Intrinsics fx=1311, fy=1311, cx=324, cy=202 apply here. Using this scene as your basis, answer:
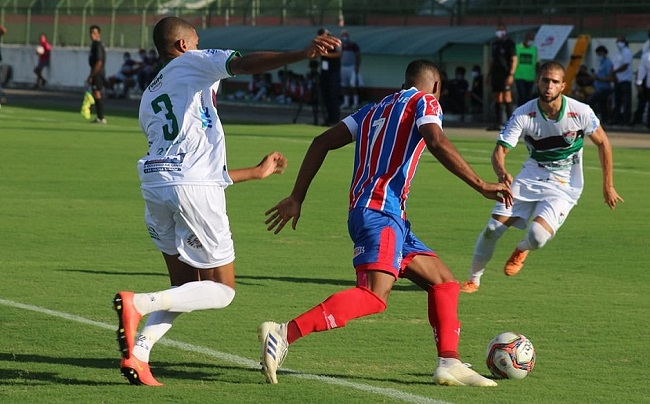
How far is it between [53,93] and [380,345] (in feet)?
154

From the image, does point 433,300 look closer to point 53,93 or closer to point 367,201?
point 367,201

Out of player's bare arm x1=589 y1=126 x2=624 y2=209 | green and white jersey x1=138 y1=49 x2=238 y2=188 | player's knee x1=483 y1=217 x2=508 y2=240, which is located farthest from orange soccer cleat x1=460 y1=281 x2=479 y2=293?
green and white jersey x1=138 y1=49 x2=238 y2=188

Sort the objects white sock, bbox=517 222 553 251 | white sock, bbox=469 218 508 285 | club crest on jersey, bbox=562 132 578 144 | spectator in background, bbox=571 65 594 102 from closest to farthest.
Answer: white sock, bbox=469 218 508 285 → white sock, bbox=517 222 553 251 → club crest on jersey, bbox=562 132 578 144 → spectator in background, bbox=571 65 594 102

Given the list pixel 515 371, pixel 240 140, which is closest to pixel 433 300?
pixel 515 371

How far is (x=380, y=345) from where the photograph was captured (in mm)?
8422

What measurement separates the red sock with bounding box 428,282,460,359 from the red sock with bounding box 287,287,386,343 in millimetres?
534

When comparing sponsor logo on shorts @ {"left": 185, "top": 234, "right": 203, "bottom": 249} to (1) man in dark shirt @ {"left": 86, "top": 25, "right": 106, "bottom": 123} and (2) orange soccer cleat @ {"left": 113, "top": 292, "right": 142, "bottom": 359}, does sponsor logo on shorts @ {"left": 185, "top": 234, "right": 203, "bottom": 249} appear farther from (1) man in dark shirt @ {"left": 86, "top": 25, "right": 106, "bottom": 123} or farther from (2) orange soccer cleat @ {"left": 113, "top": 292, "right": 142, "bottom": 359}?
(1) man in dark shirt @ {"left": 86, "top": 25, "right": 106, "bottom": 123}

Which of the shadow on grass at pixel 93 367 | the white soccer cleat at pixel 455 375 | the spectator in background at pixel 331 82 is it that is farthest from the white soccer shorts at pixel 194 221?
the spectator in background at pixel 331 82

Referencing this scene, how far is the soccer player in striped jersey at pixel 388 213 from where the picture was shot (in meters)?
7.00

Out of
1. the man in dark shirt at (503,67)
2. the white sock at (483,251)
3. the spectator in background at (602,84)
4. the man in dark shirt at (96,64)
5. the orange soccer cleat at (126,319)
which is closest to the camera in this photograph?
the orange soccer cleat at (126,319)

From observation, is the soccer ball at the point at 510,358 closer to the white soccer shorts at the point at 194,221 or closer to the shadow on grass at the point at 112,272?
the white soccer shorts at the point at 194,221

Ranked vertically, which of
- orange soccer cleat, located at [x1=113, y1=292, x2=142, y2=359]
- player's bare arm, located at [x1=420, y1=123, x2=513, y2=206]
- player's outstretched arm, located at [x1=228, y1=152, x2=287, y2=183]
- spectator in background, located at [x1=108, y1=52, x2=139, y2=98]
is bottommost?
spectator in background, located at [x1=108, y1=52, x2=139, y2=98]

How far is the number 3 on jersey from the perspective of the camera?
7160 millimetres

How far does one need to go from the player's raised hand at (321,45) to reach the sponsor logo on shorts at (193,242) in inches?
47.3
